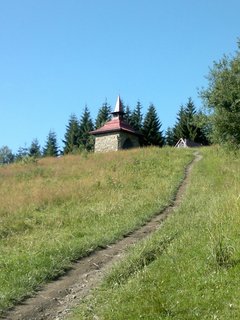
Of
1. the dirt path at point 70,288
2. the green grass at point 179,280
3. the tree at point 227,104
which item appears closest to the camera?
the green grass at point 179,280

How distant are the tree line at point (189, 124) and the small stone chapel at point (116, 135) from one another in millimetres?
7891

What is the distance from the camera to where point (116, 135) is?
183 feet

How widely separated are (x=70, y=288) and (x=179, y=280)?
6.68ft

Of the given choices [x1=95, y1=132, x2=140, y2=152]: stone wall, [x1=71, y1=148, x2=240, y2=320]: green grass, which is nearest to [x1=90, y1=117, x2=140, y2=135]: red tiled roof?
[x1=95, y1=132, x2=140, y2=152]: stone wall

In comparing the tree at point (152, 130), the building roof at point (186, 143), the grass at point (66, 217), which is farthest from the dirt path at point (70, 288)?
the tree at point (152, 130)

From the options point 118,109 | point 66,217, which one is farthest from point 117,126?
point 66,217

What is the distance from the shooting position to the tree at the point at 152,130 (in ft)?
231

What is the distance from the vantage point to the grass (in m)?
8.27

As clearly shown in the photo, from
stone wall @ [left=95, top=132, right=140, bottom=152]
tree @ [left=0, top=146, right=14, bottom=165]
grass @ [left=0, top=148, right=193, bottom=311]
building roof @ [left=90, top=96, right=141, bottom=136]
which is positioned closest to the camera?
grass @ [left=0, top=148, right=193, bottom=311]

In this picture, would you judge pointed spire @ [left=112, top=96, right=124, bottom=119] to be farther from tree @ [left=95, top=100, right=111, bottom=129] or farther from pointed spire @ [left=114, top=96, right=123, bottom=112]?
tree @ [left=95, top=100, right=111, bottom=129]

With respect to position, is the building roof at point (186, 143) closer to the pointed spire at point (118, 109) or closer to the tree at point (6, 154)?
the pointed spire at point (118, 109)

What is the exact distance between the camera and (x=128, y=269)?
750 centimetres

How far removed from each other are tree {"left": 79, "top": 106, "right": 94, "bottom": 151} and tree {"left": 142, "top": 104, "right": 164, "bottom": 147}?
43.2ft

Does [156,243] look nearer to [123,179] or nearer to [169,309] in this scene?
[169,309]
